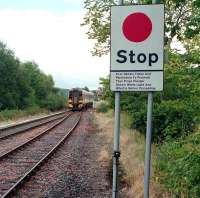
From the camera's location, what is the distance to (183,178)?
28.3 ft

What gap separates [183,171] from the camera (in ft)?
27.1

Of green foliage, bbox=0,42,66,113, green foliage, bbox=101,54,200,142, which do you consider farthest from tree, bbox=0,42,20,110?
green foliage, bbox=101,54,200,142

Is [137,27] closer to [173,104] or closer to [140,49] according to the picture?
[140,49]

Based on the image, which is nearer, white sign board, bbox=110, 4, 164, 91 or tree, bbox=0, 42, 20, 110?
white sign board, bbox=110, 4, 164, 91

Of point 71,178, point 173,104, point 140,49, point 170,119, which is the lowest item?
point 71,178

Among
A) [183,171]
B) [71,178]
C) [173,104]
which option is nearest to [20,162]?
[71,178]

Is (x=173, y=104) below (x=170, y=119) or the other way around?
the other way around

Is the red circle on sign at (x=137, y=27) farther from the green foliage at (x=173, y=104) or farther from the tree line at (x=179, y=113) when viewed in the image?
the green foliage at (x=173, y=104)

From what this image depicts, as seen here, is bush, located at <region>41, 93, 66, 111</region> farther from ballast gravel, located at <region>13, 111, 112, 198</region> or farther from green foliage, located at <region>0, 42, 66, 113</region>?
ballast gravel, located at <region>13, 111, 112, 198</region>

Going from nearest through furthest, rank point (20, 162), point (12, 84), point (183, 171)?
point (183, 171), point (20, 162), point (12, 84)

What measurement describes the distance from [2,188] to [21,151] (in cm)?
908

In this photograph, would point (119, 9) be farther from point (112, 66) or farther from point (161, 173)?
point (161, 173)

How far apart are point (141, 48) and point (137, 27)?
26cm

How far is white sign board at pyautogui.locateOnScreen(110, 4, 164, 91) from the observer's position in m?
7.13
